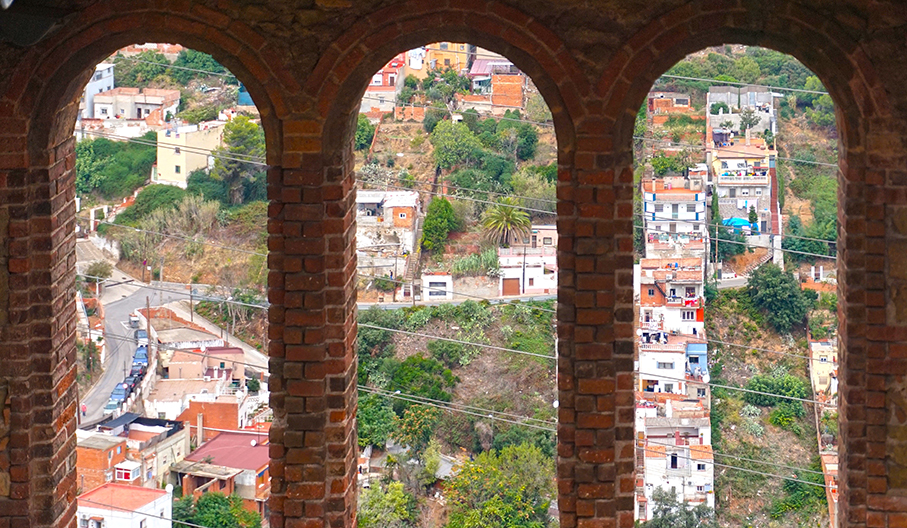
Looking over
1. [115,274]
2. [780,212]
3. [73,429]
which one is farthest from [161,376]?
[73,429]

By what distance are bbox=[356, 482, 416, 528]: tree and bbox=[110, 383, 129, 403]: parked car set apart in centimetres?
1103

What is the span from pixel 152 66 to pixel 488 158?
51.4 ft

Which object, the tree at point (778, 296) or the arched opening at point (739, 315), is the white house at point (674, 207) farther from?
the tree at point (778, 296)

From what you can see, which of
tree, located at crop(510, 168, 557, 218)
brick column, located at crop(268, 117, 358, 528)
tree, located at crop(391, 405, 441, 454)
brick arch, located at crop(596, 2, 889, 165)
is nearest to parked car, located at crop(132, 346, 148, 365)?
tree, located at crop(510, 168, 557, 218)

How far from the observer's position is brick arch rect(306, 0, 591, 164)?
16.7 ft

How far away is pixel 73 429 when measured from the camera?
5.63 meters

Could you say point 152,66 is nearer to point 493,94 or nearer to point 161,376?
point 161,376

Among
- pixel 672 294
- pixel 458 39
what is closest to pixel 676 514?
pixel 672 294

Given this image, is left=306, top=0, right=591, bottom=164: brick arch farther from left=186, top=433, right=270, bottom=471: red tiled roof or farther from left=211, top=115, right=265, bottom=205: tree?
left=211, top=115, right=265, bottom=205: tree

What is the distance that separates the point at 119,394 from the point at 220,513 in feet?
31.3

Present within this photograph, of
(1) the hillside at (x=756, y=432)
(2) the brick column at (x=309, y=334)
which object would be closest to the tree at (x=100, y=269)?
(1) the hillside at (x=756, y=432)

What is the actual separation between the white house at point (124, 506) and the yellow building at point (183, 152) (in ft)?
43.4

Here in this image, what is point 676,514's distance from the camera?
43.9ft

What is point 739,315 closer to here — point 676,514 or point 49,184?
point 676,514
